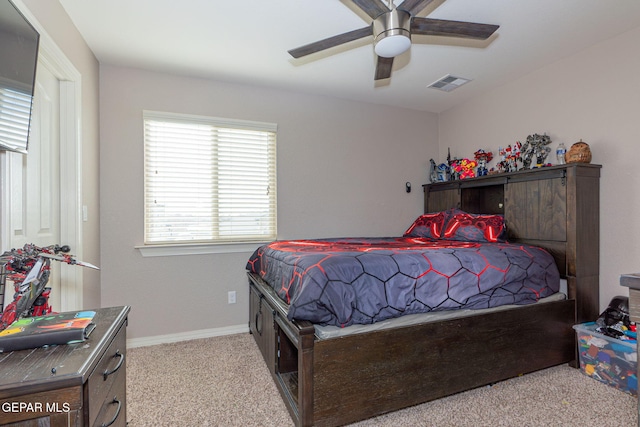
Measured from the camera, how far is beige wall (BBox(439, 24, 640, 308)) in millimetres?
2223

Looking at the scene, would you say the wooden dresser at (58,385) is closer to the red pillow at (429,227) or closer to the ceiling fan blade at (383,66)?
the ceiling fan blade at (383,66)

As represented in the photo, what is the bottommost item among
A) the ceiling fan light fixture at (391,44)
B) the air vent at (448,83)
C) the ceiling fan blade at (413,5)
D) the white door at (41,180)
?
the white door at (41,180)

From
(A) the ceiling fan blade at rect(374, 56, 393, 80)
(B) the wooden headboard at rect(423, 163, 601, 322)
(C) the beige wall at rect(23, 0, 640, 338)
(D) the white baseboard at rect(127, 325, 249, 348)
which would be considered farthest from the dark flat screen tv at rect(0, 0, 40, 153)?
(B) the wooden headboard at rect(423, 163, 601, 322)

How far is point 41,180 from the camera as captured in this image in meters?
1.82

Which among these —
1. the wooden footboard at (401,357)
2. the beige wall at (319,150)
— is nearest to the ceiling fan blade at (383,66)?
the beige wall at (319,150)

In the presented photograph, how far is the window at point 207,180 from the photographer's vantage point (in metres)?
2.81

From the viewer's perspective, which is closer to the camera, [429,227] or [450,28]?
[450,28]

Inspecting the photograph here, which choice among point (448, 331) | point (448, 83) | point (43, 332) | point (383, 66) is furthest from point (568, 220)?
point (43, 332)

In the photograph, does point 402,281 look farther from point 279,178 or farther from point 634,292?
point 279,178

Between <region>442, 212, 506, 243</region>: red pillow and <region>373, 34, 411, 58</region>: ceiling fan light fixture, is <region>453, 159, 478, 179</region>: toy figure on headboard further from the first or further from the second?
<region>373, 34, 411, 58</region>: ceiling fan light fixture

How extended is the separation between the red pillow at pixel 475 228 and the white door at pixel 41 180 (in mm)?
3054

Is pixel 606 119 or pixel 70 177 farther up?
pixel 606 119

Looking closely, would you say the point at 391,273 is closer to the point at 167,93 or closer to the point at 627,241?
the point at 627,241

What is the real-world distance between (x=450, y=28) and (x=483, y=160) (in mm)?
1919
